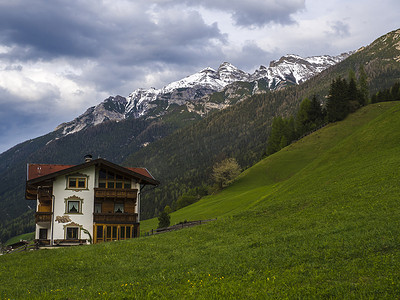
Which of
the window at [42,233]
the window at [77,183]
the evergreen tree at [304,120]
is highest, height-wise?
the evergreen tree at [304,120]

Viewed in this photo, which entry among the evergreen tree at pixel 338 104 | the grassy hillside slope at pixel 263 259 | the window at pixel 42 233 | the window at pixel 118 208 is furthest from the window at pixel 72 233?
the evergreen tree at pixel 338 104

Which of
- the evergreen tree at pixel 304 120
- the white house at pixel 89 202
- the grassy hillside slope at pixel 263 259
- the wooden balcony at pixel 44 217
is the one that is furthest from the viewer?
the evergreen tree at pixel 304 120

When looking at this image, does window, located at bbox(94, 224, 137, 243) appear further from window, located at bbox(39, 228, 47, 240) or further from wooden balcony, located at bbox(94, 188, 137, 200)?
window, located at bbox(39, 228, 47, 240)

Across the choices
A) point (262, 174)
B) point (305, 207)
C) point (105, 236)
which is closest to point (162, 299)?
point (305, 207)

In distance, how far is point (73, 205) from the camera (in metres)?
51.6

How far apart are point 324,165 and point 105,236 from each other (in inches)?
1488

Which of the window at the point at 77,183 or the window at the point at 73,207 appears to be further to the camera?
the window at the point at 77,183

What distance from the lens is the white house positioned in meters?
50.4

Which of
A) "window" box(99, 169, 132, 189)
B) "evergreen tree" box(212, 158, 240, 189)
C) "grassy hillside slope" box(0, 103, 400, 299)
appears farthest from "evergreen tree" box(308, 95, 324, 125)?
"window" box(99, 169, 132, 189)

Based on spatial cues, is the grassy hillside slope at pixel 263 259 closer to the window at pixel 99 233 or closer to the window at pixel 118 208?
the window at pixel 99 233

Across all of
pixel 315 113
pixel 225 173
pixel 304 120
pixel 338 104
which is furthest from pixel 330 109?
pixel 225 173

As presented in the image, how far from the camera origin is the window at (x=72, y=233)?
50841 millimetres

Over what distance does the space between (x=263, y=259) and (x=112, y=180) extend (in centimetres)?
3613

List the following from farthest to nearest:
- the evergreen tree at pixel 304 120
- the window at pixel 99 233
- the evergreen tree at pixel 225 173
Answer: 1. the evergreen tree at pixel 304 120
2. the evergreen tree at pixel 225 173
3. the window at pixel 99 233
